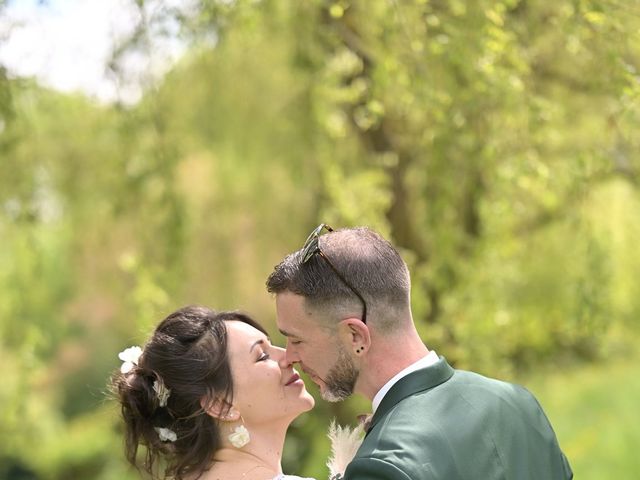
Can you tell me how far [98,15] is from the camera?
6.93 m

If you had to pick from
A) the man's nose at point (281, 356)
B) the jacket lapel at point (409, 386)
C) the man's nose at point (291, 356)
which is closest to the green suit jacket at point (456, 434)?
the jacket lapel at point (409, 386)

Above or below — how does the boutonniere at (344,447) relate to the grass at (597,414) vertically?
above

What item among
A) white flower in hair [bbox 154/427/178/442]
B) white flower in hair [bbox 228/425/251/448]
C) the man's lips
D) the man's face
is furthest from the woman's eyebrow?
the man's face

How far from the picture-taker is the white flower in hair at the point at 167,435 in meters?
3.37

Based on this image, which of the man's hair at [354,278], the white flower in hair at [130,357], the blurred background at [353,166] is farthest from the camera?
the blurred background at [353,166]

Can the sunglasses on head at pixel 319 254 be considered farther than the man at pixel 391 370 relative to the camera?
Yes

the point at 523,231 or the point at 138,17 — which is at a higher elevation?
the point at 138,17

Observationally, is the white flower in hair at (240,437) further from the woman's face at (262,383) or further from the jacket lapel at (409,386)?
the jacket lapel at (409,386)

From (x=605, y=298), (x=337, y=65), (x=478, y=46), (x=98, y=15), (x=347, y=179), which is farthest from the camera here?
(x=347, y=179)

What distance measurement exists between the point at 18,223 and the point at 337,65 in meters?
2.45

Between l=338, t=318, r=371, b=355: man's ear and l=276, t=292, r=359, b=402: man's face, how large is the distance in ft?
0.07

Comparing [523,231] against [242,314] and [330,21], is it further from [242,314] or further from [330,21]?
[242,314]

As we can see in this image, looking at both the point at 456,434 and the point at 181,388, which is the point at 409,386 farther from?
the point at 181,388

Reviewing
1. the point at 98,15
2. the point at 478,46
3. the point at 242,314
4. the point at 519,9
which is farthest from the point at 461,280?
the point at 242,314
